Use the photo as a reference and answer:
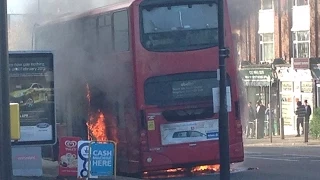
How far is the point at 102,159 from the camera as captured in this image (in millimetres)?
15695

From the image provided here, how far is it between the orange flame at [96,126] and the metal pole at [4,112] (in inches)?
388

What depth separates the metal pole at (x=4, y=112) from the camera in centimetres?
1041

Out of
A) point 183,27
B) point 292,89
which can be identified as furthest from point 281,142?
point 183,27

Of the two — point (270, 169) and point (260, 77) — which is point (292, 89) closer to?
point (260, 77)

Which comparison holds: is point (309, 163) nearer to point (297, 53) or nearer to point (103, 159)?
point (103, 159)

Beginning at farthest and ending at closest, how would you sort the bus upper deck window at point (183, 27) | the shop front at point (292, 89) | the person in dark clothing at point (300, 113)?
the shop front at point (292, 89)
the person in dark clothing at point (300, 113)
the bus upper deck window at point (183, 27)

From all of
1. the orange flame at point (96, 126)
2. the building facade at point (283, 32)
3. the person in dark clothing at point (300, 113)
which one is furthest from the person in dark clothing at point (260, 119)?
the orange flame at point (96, 126)

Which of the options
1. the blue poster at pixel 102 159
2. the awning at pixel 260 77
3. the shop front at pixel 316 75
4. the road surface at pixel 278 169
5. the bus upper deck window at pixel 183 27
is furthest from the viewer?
the awning at pixel 260 77

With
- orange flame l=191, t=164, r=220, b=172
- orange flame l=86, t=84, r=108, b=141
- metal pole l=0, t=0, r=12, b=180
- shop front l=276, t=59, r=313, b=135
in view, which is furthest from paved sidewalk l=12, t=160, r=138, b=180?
shop front l=276, t=59, r=313, b=135

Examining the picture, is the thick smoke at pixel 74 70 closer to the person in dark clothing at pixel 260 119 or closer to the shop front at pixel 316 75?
the person in dark clothing at pixel 260 119

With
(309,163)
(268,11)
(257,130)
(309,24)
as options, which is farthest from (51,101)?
(268,11)

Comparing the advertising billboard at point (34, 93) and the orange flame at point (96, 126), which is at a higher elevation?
the advertising billboard at point (34, 93)

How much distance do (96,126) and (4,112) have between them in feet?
35.4

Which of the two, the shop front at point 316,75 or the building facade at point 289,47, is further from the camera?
the building facade at point 289,47
